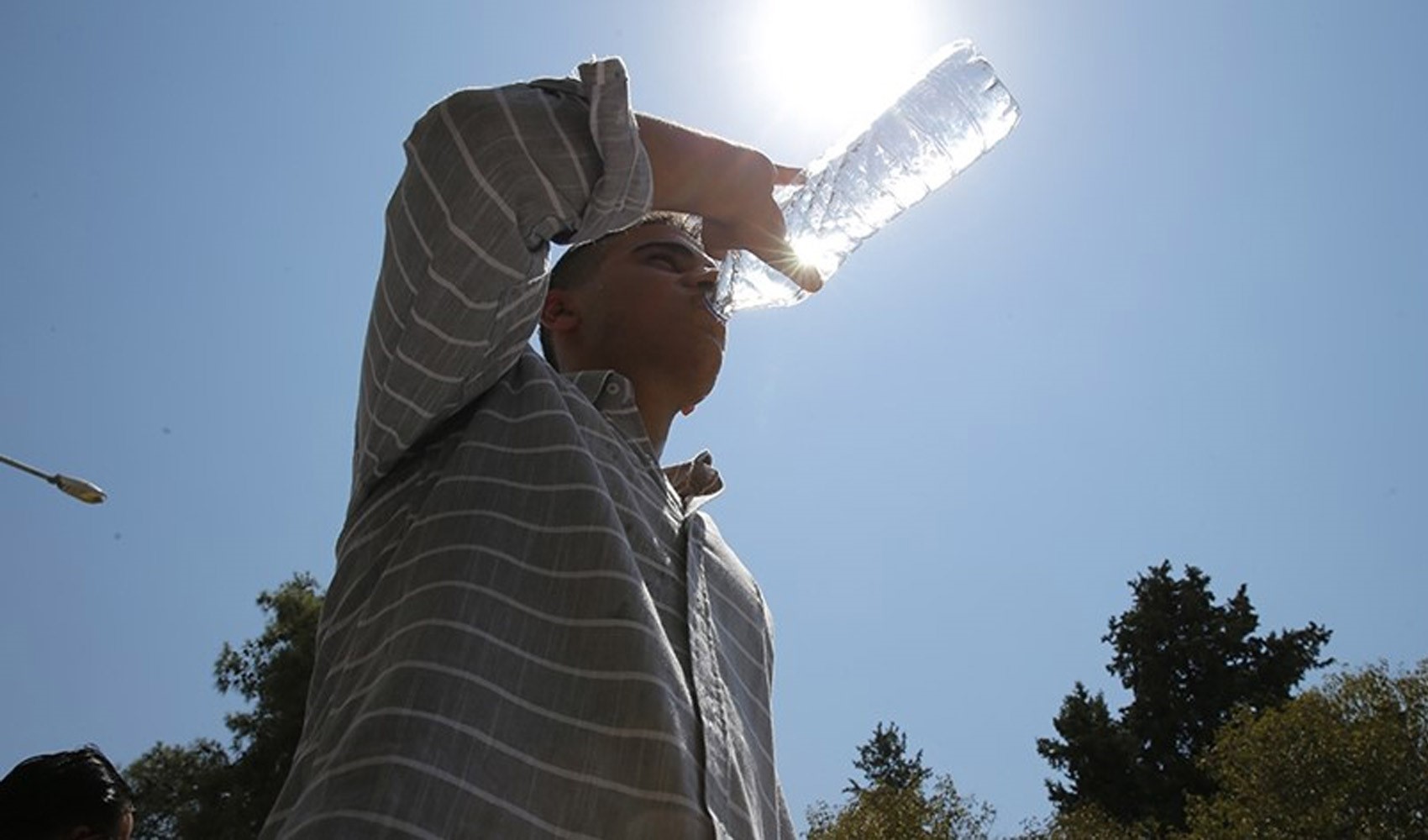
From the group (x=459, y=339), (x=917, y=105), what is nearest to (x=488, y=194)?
(x=459, y=339)

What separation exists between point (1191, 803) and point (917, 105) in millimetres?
29599

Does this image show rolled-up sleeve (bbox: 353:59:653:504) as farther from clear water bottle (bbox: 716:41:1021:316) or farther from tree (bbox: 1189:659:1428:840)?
tree (bbox: 1189:659:1428:840)

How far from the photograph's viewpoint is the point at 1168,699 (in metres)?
32.3

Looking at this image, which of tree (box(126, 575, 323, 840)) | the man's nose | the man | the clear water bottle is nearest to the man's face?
the man's nose

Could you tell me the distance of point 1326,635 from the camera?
32.5 metres

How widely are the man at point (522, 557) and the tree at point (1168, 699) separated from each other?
1243 inches

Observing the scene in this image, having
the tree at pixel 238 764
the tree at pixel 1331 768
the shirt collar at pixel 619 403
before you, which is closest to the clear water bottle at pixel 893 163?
the shirt collar at pixel 619 403

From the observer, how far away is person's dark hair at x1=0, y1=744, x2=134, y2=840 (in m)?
2.46

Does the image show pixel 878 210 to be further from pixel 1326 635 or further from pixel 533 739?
pixel 1326 635

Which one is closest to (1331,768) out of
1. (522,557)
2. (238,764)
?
(238,764)

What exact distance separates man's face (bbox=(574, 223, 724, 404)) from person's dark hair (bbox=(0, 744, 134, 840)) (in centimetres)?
149

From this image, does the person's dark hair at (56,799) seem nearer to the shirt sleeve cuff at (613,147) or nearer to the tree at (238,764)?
the shirt sleeve cuff at (613,147)

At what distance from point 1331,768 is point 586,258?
26.4m

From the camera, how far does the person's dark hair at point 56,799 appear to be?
246 cm
